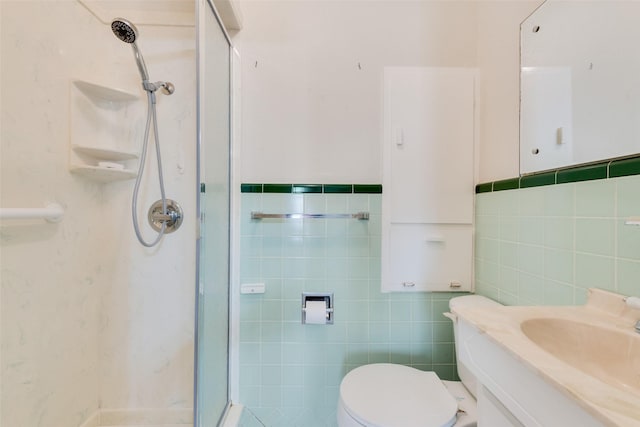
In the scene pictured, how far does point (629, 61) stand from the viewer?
701 mm

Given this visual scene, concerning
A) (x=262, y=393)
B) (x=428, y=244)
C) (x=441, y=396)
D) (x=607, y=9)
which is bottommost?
(x=262, y=393)

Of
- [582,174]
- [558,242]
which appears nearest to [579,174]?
[582,174]

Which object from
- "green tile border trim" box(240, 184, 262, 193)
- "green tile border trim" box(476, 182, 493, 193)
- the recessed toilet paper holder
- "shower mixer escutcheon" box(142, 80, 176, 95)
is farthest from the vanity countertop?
"shower mixer escutcheon" box(142, 80, 176, 95)

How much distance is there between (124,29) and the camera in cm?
100

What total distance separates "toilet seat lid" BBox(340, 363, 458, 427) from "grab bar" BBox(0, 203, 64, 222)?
1272mm

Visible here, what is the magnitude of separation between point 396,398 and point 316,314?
46cm

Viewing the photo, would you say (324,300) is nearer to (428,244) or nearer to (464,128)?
(428,244)

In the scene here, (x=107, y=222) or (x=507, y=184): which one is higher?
(x=507, y=184)

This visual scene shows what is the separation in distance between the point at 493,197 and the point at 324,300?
3.18ft

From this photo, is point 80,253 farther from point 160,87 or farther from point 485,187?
point 485,187

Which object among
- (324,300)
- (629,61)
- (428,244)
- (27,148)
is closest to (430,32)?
(629,61)

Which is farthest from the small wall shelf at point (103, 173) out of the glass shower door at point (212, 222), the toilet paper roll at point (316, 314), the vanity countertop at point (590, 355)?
the vanity countertop at point (590, 355)

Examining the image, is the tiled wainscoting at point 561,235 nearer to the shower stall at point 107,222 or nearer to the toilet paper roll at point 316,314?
the toilet paper roll at point 316,314

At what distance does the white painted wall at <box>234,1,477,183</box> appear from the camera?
135cm
